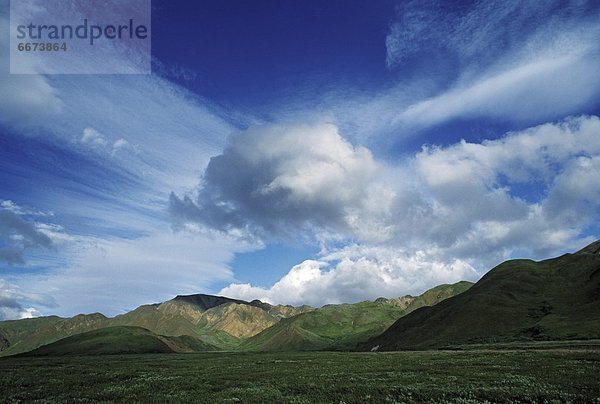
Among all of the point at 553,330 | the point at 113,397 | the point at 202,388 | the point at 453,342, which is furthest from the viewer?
the point at 453,342

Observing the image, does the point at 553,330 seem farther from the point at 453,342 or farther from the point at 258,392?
the point at 258,392

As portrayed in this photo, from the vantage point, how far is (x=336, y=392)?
2823 centimetres

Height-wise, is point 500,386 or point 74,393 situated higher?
point 74,393

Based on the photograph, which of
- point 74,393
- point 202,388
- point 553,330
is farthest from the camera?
point 553,330

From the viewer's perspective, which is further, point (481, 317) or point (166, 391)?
point (481, 317)

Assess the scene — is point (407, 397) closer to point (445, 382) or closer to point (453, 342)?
point (445, 382)

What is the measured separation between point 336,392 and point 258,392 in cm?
566

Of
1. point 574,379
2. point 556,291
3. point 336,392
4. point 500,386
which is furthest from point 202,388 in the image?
point 556,291

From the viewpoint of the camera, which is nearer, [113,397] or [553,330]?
[113,397]

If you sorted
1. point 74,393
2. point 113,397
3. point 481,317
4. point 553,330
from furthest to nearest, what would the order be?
point 481,317 → point 553,330 → point 74,393 → point 113,397

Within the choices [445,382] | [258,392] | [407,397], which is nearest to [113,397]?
[258,392]

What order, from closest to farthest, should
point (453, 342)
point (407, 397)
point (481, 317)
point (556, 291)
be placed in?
point (407, 397), point (453, 342), point (481, 317), point (556, 291)

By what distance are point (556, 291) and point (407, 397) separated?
206 m

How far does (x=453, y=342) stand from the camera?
150m
